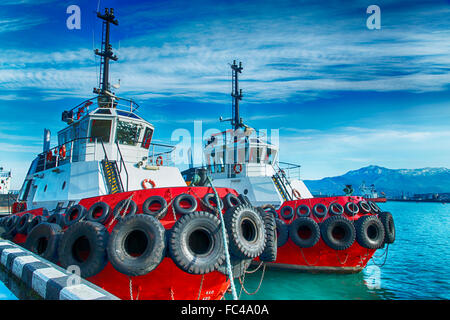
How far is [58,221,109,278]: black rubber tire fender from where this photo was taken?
601 centimetres

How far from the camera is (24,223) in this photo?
10.0 metres

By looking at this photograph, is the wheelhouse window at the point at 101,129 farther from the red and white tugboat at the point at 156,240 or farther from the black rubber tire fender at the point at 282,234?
the black rubber tire fender at the point at 282,234

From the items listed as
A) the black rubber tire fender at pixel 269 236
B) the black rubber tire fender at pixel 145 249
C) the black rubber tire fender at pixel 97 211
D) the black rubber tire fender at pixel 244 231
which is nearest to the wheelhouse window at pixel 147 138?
the black rubber tire fender at pixel 97 211

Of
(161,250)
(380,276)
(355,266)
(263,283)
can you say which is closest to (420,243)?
(380,276)

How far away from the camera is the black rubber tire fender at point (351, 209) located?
45.3 ft

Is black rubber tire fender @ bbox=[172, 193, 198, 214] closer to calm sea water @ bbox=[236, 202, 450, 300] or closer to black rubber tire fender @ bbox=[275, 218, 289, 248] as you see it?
calm sea water @ bbox=[236, 202, 450, 300]

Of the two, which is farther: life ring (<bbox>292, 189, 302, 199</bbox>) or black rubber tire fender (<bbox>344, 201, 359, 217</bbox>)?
life ring (<bbox>292, 189, 302, 199</bbox>)

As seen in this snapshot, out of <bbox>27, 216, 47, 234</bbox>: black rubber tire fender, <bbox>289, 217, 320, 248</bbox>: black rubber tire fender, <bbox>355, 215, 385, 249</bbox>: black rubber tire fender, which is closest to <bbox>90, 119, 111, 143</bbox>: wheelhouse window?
<bbox>27, 216, 47, 234</bbox>: black rubber tire fender

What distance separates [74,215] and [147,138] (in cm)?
787

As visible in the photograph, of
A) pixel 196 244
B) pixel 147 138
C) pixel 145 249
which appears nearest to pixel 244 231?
pixel 196 244

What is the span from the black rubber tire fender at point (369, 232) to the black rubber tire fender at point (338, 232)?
43 cm

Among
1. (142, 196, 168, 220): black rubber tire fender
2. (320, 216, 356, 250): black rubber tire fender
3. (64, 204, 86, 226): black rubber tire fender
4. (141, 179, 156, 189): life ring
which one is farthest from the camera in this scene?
(320, 216, 356, 250): black rubber tire fender

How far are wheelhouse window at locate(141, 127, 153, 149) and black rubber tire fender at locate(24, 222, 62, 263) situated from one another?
7654 mm

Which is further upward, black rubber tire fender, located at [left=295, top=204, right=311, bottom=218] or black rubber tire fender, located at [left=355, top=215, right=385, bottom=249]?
black rubber tire fender, located at [left=295, top=204, right=311, bottom=218]
